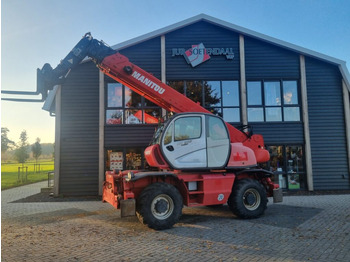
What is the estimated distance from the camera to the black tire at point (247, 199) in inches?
312

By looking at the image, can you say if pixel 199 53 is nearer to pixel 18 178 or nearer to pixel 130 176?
pixel 130 176

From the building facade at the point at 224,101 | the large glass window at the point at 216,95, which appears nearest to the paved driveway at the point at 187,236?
the building facade at the point at 224,101

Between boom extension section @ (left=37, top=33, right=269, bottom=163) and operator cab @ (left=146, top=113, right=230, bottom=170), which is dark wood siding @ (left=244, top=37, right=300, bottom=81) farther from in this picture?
operator cab @ (left=146, top=113, right=230, bottom=170)

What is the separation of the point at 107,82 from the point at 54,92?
7.43 ft

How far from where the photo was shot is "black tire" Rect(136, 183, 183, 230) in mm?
6805

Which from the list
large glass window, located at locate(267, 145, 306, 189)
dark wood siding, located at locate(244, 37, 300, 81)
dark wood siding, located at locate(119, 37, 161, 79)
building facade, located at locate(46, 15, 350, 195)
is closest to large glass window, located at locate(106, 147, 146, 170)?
building facade, located at locate(46, 15, 350, 195)

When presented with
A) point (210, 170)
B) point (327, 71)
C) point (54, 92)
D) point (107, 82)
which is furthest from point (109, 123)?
point (327, 71)

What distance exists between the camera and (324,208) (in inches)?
360

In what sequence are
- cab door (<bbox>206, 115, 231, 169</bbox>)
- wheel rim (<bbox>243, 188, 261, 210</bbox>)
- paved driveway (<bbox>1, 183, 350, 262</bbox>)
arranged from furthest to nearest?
wheel rim (<bbox>243, 188, 261, 210</bbox>) → cab door (<bbox>206, 115, 231, 169</bbox>) → paved driveway (<bbox>1, 183, 350, 262</bbox>)

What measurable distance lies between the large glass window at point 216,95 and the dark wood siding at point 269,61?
1170 millimetres

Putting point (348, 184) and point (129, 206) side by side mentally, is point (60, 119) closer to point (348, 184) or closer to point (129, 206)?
point (129, 206)

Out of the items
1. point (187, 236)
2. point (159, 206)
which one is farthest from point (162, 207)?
point (187, 236)

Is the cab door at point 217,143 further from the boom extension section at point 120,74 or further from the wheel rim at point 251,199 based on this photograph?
the wheel rim at point 251,199

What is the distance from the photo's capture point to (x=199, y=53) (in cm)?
1295
